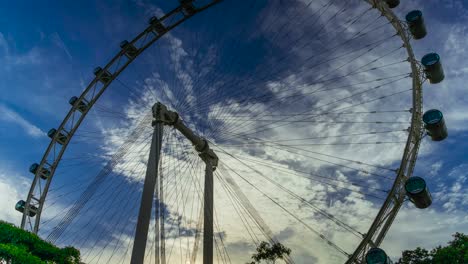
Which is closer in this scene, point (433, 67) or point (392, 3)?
point (433, 67)

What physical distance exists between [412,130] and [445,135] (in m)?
1.81

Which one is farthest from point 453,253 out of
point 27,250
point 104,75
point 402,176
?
point 104,75

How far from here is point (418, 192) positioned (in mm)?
15828

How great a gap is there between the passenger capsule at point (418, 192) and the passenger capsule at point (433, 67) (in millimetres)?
7011

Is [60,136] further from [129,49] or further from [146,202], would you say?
[146,202]

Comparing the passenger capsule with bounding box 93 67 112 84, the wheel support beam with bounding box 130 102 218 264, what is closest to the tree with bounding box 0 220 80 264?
the wheel support beam with bounding box 130 102 218 264

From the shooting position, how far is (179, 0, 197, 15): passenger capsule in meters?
26.9

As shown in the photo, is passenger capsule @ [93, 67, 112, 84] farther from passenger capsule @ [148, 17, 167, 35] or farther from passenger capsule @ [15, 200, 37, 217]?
passenger capsule @ [15, 200, 37, 217]

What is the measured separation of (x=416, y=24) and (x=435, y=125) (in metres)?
7.25

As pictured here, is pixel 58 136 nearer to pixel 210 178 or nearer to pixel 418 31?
pixel 210 178

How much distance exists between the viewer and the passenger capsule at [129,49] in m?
29.6

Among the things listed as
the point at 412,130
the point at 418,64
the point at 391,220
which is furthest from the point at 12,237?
the point at 418,64

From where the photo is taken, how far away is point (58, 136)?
31.0 m

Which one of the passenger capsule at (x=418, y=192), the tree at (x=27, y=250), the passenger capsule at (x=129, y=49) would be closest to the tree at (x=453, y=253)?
the passenger capsule at (x=418, y=192)
